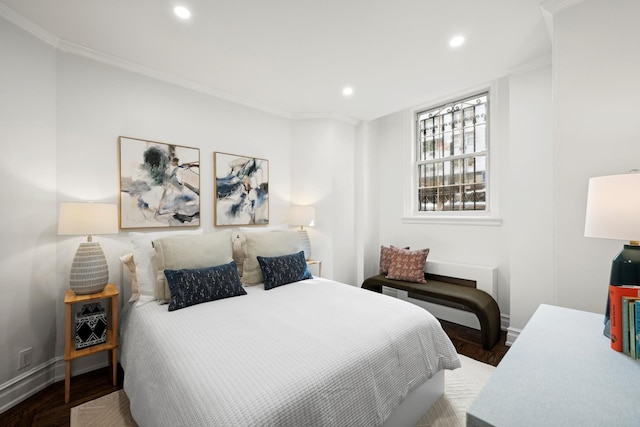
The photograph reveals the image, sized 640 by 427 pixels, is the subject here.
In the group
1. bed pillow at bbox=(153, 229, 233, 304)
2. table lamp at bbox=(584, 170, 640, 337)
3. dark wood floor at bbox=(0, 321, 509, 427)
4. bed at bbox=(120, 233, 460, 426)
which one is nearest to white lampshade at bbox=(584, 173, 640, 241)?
table lamp at bbox=(584, 170, 640, 337)

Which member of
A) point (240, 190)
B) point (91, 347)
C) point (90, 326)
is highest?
point (240, 190)

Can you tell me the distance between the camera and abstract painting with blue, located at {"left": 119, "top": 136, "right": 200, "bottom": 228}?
8.14 ft

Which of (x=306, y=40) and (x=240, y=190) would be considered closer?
(x=306, y=40)

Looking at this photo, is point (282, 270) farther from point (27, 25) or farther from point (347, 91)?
point (27, 25)

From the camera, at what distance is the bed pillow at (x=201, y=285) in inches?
77.7

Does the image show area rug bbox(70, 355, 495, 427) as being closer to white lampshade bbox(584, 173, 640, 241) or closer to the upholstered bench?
the upholstered bench

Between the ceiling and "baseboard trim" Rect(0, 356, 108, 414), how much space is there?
2.49 m

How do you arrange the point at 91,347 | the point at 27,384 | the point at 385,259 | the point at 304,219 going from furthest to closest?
the point at 385,259
the point at 304,219
the point at 91,347
the point at 27,384

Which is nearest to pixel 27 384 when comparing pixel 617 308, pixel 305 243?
pixel 305 243

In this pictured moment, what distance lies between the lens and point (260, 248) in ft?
8.68

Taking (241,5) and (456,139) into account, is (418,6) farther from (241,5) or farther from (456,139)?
(456,139)

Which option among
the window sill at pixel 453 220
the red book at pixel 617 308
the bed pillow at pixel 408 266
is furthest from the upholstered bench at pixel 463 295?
the red book at pixel 617 308

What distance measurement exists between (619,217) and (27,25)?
12.0ft

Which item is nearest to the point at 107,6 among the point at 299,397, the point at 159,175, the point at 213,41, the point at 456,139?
the point at 213,41
